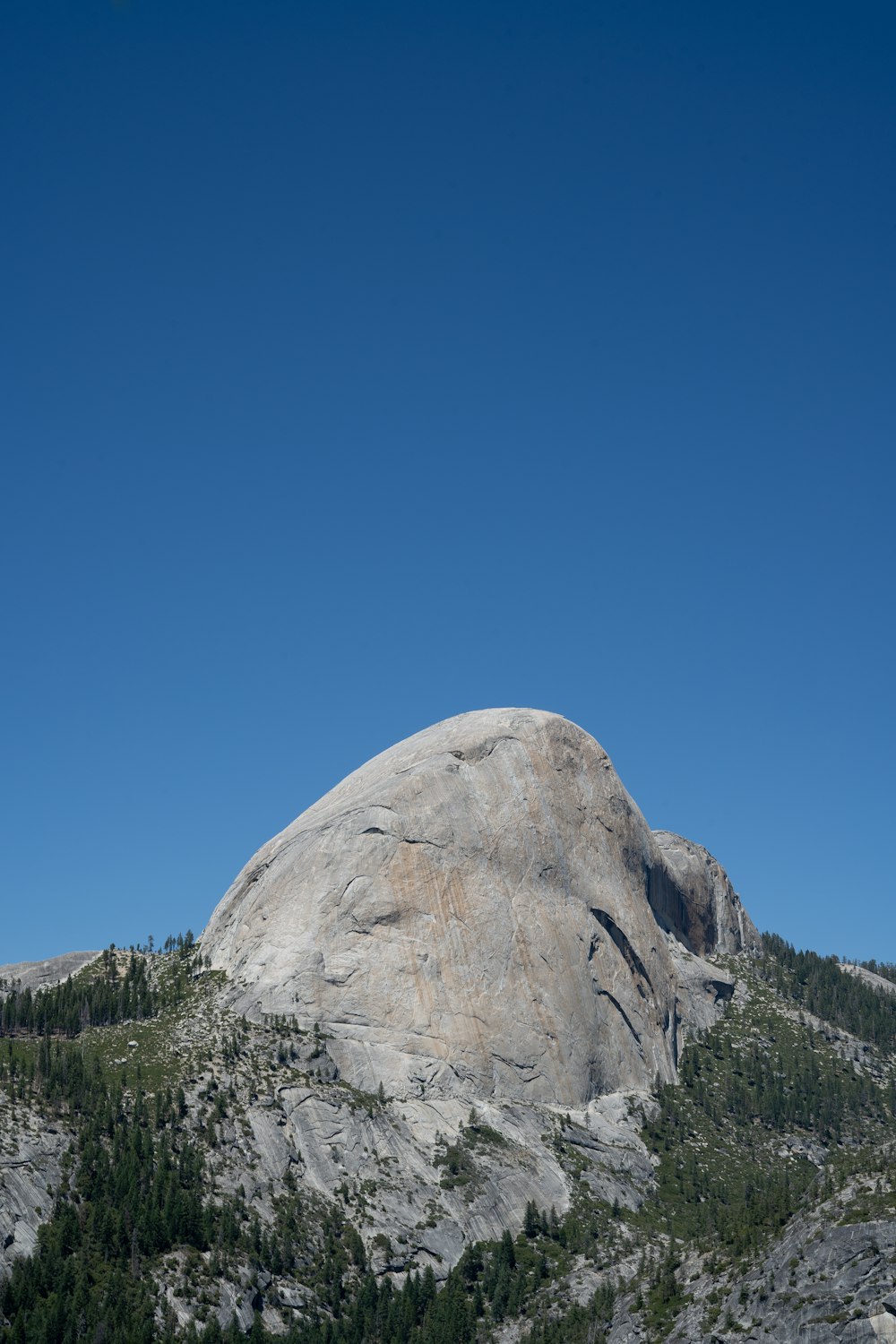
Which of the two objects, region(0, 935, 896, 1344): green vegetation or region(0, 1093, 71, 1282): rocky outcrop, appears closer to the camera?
region(0, 935, 896, 1344): green vegetation

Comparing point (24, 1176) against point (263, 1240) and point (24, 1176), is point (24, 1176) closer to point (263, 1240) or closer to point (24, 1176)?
point (24, 1176)

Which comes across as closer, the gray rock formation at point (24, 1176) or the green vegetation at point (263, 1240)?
the green vegetation at point (263, 1240)

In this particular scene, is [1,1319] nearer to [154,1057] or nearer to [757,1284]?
[154,1057]

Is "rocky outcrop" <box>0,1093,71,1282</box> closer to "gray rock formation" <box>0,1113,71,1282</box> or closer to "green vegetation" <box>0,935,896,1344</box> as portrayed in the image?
"gray rock formation" <box>0,1113,71,1282</box>

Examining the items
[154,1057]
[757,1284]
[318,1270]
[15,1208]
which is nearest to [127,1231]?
[15,1208]

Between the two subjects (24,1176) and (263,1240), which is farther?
(263,1240)

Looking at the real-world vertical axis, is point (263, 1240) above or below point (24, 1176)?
below

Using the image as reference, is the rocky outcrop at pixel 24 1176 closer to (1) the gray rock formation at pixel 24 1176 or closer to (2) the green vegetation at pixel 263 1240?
(1) the gray rock formation at pixel 24 1176

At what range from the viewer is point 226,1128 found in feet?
610

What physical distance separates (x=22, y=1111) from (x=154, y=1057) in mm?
25261

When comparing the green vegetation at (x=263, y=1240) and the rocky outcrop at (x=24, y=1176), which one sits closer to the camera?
the green vegetation at (x=263, y=1240)

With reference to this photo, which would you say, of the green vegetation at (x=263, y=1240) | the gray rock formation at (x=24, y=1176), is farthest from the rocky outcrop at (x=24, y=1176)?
the green vegetation at (x=263, y=1240)

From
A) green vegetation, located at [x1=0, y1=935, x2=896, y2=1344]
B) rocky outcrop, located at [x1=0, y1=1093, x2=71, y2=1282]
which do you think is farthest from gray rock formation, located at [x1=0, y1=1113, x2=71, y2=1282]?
green vegetation, located at [x1=0, y1=935, x2=896, y2=1344]

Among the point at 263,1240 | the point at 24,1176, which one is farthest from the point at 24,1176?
the point at 263,1240
